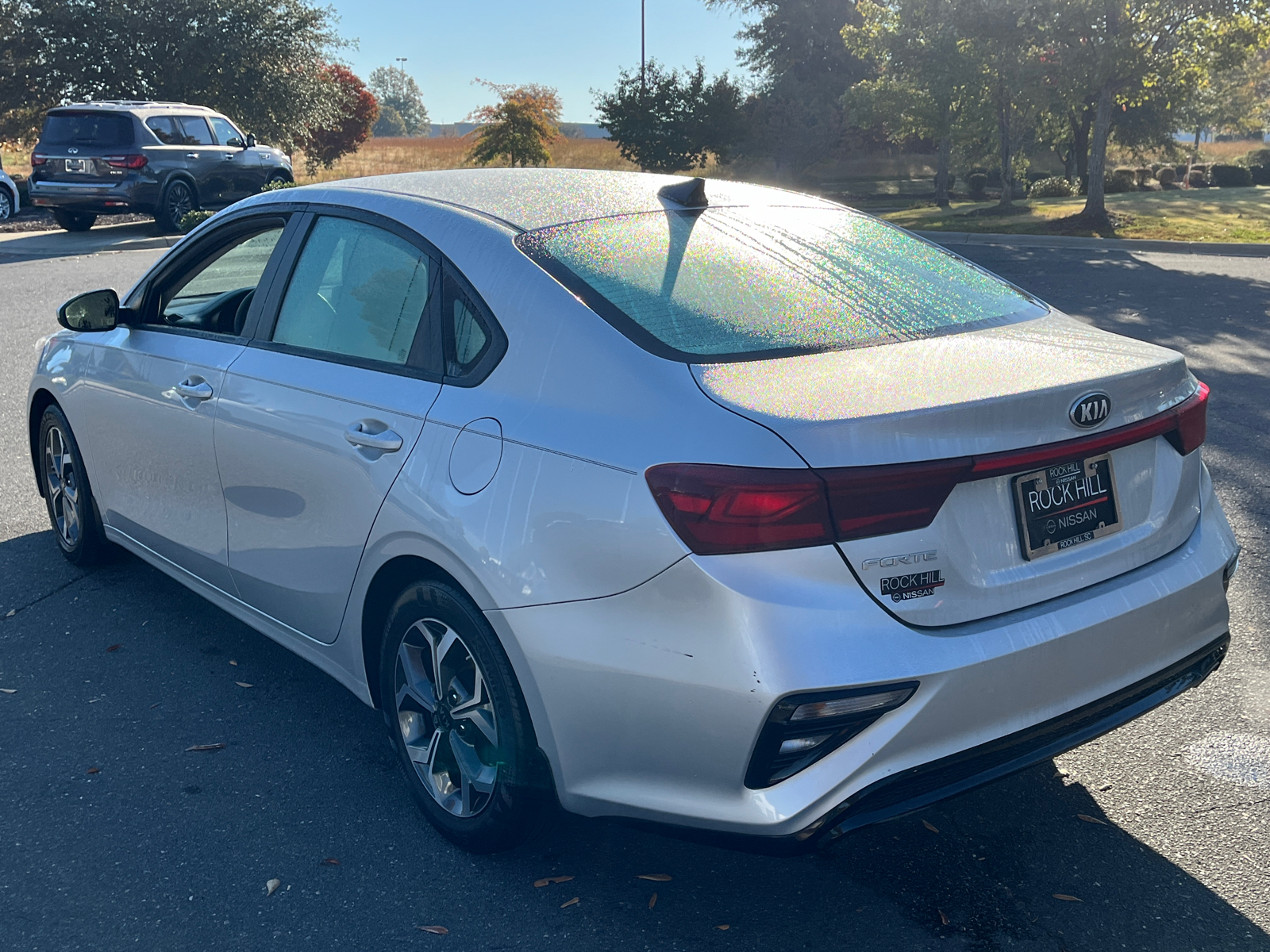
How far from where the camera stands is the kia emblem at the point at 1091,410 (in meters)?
2.47

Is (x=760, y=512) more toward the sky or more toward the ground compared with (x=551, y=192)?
more toward the ground

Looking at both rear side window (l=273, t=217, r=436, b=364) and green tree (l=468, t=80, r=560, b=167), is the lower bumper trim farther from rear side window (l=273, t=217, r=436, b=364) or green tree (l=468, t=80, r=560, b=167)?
green tree (l=468, t=80, r=560, b=167)

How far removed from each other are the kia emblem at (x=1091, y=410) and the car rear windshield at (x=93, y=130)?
19.7 m

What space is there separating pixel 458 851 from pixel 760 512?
1374 millimetres

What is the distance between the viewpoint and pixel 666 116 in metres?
36.8

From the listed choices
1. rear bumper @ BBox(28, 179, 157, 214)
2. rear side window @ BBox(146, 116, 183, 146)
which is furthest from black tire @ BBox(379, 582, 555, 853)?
rear side window @ BBox(146, 116, 183, 146)

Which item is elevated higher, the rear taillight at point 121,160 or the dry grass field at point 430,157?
the dry grass field at point 430,157


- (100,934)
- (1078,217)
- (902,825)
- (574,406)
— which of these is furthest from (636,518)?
(1078,217)

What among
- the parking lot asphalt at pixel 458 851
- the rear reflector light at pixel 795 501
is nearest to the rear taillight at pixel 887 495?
the rear reflector light at pixel 795 501

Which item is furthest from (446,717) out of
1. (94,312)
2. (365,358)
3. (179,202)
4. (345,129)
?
(345,129)

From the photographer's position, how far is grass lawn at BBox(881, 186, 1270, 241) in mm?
19062

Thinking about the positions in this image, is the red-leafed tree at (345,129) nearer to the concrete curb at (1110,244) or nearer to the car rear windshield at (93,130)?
the car rear windshield at (93,130)

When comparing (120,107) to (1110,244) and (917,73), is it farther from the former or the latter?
(1110,244)

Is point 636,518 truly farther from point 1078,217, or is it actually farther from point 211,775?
point 1078,217
